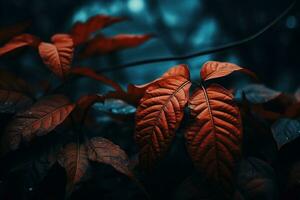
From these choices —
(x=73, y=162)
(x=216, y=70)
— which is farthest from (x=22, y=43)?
(x=216, y=70)

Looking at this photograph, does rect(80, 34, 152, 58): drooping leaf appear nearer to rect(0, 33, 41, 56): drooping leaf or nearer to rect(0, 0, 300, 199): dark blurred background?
rect(0, 33, 41, 56): drooping leaf

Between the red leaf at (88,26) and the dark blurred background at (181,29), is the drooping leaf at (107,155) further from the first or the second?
the dark blurred background at (181,29)

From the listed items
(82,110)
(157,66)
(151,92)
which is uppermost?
(151,92)

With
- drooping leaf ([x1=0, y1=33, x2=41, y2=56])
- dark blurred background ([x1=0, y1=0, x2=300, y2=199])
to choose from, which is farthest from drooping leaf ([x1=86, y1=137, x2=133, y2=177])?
dark blurred background ([x1=0, y1=0, x2=300, y2=199])

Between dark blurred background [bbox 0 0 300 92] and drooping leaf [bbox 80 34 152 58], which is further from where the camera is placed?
dark blurred background [bbox 0 0 300 92]

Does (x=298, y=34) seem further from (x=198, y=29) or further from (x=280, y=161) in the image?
(x=280, y=161)

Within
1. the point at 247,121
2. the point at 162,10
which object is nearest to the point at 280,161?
the point at 247,121
